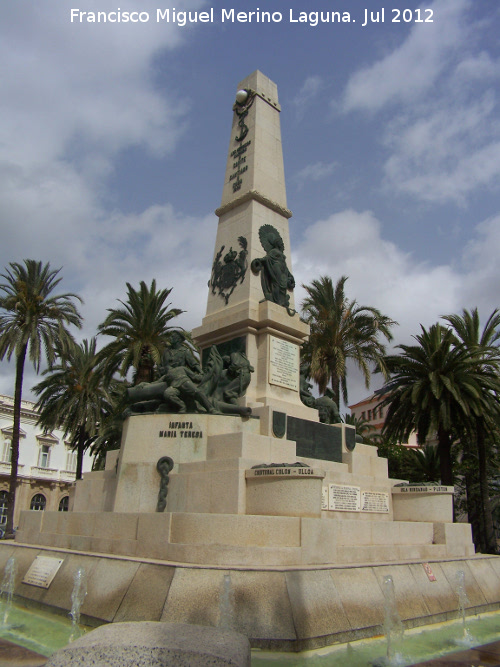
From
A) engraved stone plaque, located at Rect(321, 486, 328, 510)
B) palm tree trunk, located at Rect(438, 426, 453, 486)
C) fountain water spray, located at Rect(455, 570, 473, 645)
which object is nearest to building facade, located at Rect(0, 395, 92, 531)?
palm tree trunk, located at Rect(438, 426, 453, 486)

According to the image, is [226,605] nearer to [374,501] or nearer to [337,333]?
[374,501]

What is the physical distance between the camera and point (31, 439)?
56562mm

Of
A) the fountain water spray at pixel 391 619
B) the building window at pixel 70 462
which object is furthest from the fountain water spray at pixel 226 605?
the building window at pixel 70 462

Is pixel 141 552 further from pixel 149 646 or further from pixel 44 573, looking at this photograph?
pixel 149 646

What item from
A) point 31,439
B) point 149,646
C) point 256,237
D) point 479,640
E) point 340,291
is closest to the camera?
point 149,646

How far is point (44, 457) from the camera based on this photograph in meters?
58.0

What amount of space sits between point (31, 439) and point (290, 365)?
50.2 m

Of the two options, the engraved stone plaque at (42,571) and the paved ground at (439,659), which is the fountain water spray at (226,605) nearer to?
the paved ground at (439,659)

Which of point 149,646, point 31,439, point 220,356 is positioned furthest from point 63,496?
point 149,646

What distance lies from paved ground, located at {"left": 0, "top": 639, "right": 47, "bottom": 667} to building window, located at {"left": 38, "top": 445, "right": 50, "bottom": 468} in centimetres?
5513

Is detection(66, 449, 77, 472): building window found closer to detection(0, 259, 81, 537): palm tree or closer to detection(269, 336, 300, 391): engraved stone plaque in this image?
detection(0, 259, 81, 537): palm tree

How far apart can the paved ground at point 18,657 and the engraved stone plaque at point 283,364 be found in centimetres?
743

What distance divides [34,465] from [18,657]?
180 ft

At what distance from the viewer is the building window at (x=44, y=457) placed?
5720cm
